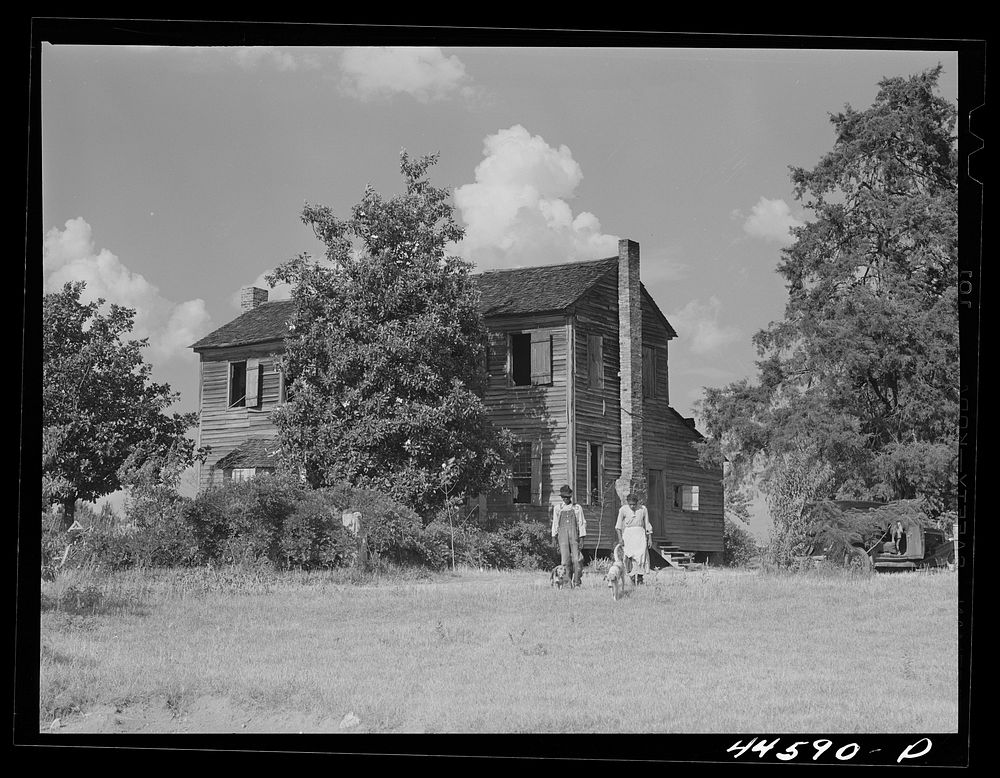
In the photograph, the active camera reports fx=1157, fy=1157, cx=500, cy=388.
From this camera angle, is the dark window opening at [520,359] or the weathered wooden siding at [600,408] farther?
the dark window opening at [520,359]

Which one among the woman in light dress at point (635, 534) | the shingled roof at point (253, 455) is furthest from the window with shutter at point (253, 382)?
the woman in light dress at point (635, 534)

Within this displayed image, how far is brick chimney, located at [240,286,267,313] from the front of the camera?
9.19 m

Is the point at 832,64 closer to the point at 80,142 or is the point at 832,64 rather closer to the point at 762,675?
the point at 762,675

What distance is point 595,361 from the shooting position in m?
9.16

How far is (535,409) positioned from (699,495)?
149cm

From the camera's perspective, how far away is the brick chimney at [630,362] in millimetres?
8984

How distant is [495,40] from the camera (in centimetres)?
855

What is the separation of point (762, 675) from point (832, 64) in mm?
4555

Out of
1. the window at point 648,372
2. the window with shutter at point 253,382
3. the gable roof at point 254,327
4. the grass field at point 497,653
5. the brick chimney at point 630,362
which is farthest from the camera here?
the window with shutter at point 253,382

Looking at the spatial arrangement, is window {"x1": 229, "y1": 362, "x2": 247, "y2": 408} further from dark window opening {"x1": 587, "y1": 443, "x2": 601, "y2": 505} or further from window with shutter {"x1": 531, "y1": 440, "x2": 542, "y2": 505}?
dark window opening {"x1": 587, "y1": 443, "x2": 601, "y2": 505}

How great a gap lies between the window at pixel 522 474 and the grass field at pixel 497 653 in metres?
0.62

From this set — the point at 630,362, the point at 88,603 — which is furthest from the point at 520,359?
the point at 88,603

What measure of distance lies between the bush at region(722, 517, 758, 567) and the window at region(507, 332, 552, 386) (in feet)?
6.26

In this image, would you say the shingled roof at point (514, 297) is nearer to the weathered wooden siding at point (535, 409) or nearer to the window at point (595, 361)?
the weathered wooden siding at point (535, 409)
